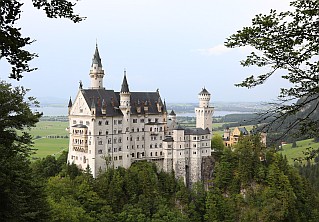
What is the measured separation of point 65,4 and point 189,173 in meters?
55.8

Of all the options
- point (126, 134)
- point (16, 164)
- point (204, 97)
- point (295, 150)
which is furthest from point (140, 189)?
point (295, 150)

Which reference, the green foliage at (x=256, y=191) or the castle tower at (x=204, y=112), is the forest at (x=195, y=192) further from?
the castle tower at (x=204, y=112)

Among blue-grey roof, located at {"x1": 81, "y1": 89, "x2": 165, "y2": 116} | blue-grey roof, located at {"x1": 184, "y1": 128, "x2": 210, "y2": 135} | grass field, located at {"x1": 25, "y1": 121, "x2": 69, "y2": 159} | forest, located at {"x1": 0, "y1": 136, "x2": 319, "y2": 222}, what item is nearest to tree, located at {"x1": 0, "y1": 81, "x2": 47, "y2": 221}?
forest, located at {"x1": 0, "y1": 136, "x2": 319, "y2": 222}

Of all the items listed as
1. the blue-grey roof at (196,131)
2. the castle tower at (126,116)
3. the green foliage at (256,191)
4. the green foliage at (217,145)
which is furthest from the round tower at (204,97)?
the castle tower at (126,116)

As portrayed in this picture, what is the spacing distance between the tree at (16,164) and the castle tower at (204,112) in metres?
44.4

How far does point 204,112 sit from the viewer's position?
236ft

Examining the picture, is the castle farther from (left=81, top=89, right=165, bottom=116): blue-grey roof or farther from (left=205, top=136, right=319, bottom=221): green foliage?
(left=205, top=136, right=319, bottom=221): green foliage

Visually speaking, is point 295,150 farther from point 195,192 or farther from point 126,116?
point 126,116

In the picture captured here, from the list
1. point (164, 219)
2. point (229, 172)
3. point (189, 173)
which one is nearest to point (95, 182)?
point (164, 219)

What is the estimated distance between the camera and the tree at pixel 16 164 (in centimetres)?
2402

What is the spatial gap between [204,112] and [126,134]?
1566 cm

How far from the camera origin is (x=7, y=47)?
39.9ft

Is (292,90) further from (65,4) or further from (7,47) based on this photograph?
(7,47)

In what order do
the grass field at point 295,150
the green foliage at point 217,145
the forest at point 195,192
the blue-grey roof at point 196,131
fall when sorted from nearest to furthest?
1. the forest at point 195,192
2. the blue-grey roof at point 196,131
3. the green foliage at point 217,145
4. the grass field at point 295,150
